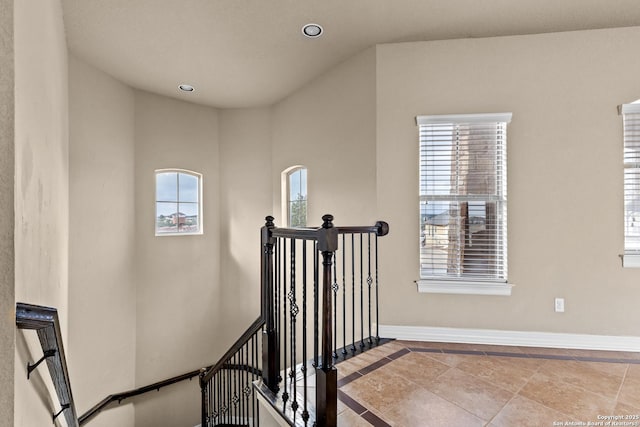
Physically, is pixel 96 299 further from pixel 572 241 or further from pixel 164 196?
pixel 572 241

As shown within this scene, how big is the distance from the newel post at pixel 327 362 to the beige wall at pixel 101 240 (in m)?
3.18

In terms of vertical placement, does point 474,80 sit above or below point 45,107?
above

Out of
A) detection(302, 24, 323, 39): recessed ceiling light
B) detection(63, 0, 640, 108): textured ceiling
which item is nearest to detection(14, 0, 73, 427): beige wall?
detection(63, 0, 640, 108): textured ceiling

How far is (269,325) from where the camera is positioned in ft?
6.81

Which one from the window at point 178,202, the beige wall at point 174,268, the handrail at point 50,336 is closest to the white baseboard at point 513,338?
the handrail at point 50,336

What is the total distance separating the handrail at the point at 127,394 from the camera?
3.57 metres

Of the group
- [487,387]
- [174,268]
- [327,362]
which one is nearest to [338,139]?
[327,362]

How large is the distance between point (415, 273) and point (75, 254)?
3646 mm

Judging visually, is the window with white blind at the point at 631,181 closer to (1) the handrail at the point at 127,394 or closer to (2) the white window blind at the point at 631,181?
(2) the white window blind at the point at 631,181

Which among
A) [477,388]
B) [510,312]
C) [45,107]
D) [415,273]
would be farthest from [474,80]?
[45,107]

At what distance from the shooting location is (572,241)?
2797 mm

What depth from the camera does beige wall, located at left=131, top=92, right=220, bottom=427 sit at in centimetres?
438

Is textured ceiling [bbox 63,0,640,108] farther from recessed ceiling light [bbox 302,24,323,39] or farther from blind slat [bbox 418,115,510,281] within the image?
blind slat [bbox 418,115,510,281]

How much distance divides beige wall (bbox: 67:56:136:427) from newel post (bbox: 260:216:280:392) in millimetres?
2647
